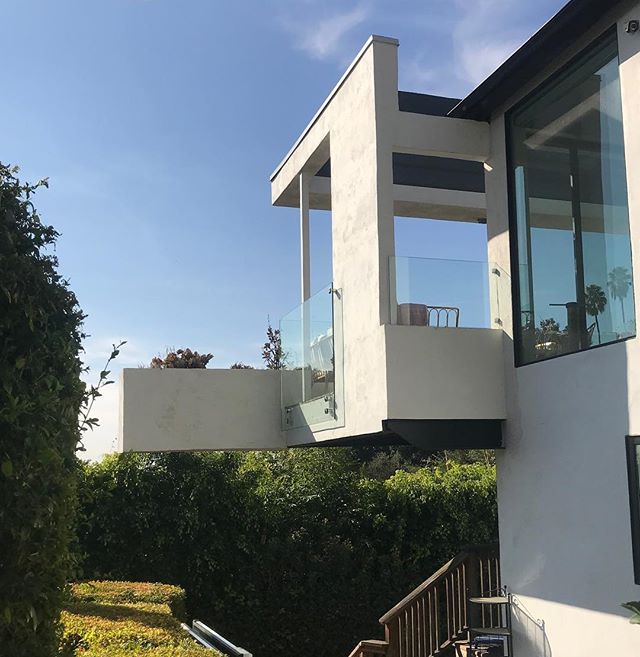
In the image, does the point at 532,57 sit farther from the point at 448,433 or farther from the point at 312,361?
the point at 312,361

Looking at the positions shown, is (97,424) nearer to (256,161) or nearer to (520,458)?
(520,458)

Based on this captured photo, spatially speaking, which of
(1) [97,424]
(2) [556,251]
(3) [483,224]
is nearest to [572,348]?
(2) [556,251]

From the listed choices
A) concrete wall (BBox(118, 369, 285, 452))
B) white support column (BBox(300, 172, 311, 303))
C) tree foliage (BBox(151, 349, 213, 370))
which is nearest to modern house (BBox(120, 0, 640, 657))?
white support column (BBox(300, 172, 311, 303))

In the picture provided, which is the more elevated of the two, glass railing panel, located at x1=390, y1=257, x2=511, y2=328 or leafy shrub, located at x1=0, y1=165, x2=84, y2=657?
glass railing panel, located at x1=390, y1=257, x2=511, y2=328

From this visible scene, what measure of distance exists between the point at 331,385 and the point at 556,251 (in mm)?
2994

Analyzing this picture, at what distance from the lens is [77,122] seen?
982 cm

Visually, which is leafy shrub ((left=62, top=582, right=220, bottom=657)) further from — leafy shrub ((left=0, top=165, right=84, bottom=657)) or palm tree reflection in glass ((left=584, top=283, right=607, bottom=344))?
palm tree reflection in glass ((left=584, top=283, right=607, bottom=344))

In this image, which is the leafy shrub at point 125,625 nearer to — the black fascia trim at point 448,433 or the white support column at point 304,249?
the black fascia trim at point 448,433

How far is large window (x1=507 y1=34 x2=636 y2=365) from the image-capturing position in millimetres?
6359

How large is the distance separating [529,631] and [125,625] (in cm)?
357

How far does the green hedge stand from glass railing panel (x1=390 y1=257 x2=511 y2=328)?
5212 mm

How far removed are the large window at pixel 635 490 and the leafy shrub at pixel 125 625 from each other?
3042mm

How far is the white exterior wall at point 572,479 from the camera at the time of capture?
6.10 metres

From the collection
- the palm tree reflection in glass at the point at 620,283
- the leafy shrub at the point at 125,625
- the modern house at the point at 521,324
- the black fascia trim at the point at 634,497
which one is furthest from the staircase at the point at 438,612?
the palm tree reflection in glass at the point at 620,283
